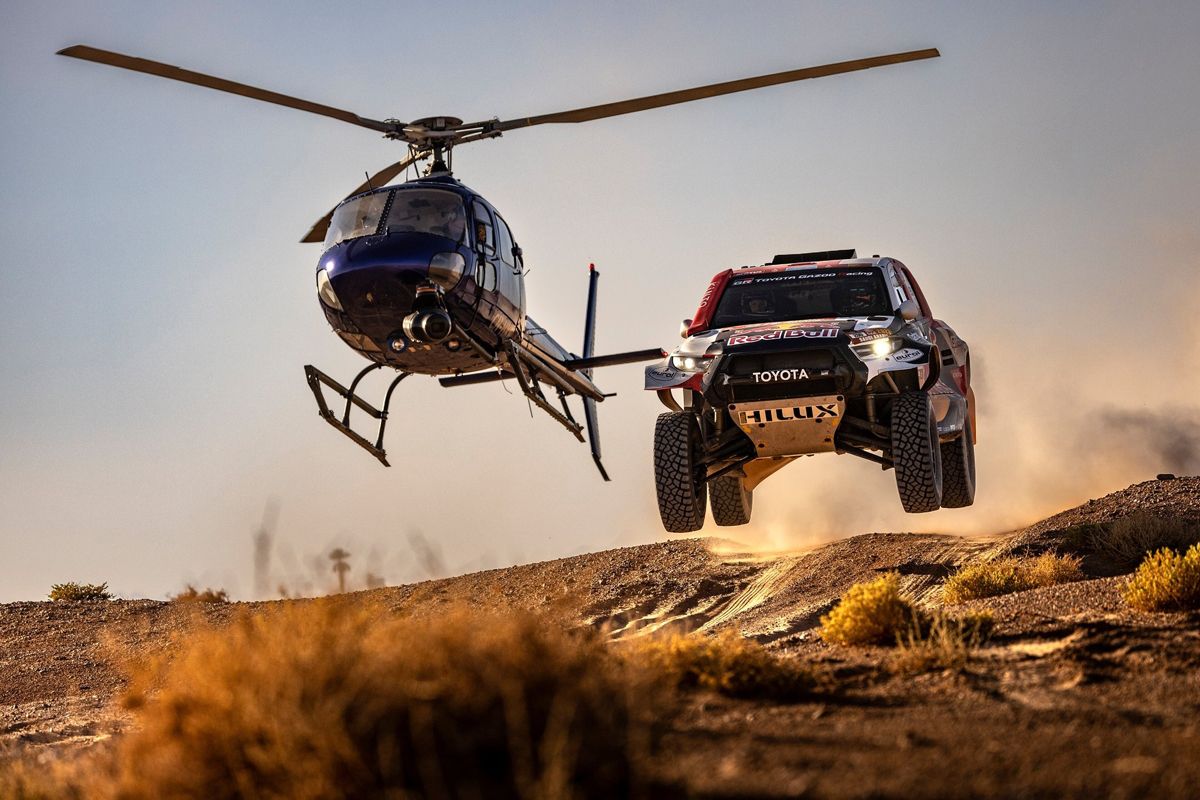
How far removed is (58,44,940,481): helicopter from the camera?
15.2 meters

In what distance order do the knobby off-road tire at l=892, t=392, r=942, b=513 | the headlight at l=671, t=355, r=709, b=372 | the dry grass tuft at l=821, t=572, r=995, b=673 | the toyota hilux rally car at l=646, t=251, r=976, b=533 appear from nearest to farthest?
the dry grass tuft at l=821, t=572, r=995, b=673 → the toyota hilux rally car at l=646, t=251, r=976, b=533 → the knobby off-road tire at l=892, t=392, r=942, b=513 → the headlight at l=671, t=355, r=709, b=372

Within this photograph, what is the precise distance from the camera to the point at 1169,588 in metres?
11.2

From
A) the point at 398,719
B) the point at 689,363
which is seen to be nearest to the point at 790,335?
the point at 689,363

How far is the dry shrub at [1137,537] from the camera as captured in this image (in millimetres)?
16125

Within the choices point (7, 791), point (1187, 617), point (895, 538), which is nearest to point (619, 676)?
point (7, 791)

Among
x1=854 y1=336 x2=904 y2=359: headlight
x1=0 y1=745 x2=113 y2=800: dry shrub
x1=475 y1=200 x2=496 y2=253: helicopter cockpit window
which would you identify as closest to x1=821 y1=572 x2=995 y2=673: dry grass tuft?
x1=854 y1=336 x2=904 y2=359: headlight

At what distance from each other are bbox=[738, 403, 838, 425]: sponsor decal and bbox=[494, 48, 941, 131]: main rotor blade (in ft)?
12.0

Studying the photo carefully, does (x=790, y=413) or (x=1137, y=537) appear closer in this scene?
(x=790, y=413)

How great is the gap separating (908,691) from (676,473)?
19.8 ft

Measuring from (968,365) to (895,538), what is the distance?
14.7 ft

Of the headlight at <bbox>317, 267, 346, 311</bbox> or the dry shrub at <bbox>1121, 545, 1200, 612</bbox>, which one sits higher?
the headlight at <bbox>317, 267, 346, 311</bbox>

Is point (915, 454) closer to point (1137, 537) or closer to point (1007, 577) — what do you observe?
point (1007, 577)

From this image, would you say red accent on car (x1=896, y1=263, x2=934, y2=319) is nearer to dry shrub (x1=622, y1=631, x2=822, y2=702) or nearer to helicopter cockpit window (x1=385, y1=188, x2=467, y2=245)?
helicopter cockpit window (x1=385, y1=188, x2=467, y2=245)

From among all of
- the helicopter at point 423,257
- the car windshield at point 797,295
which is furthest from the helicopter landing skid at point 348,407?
the car windshield at point 797,295
